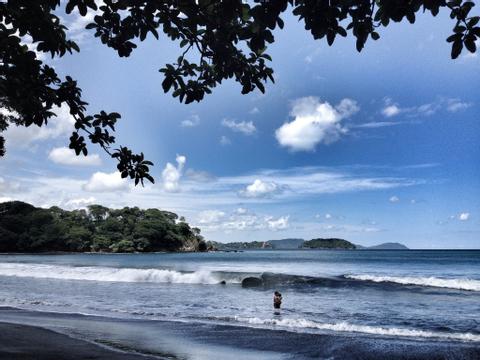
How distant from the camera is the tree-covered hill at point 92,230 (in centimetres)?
13900

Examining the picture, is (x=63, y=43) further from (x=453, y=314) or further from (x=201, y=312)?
(x=453, y=314)

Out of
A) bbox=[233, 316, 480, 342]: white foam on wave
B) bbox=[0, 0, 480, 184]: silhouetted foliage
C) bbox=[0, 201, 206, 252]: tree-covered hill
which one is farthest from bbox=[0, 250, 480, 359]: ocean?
bbox=[0, 201, 206, 252]: tree-covered hill

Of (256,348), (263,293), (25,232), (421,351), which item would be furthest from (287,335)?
(25,232)

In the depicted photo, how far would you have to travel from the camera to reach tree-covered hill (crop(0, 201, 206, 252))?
139 metres

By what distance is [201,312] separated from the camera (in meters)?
20.0

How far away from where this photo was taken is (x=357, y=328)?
15922 millimetres

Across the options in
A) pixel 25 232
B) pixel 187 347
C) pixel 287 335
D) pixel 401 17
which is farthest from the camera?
pixel 25 232

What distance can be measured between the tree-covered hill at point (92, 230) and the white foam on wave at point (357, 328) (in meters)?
121

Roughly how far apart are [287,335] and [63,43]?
11135 millimetres

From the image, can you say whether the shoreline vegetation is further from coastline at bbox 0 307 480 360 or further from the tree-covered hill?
coastline at bbox 0 307 480 360

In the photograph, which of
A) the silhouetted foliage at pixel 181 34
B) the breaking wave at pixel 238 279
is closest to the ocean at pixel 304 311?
the breaking wave at pixel 238 279

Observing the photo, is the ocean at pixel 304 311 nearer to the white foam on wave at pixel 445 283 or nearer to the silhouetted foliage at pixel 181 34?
the white foam on wave at pixel 445 283

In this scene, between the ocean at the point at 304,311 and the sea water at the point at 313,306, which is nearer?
the ocean at the point at 304,311

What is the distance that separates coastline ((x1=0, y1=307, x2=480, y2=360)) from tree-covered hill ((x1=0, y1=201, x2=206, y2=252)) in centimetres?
12065
